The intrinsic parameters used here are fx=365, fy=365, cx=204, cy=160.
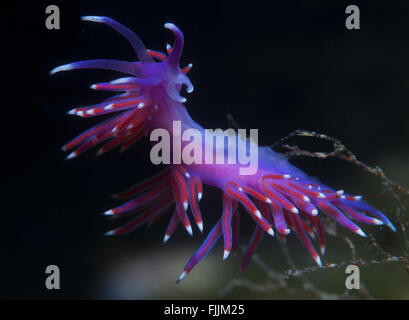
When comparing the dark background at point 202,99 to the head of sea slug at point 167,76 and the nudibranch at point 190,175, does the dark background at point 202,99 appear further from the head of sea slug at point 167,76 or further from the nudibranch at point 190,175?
the head of sea slug at point 167,76

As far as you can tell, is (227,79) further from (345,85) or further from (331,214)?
(331,214)

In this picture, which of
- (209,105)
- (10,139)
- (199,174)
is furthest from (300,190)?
(10,139)

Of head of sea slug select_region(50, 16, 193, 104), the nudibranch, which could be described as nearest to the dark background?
the nudibranch

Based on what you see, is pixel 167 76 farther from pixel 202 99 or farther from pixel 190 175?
pixel 202 99

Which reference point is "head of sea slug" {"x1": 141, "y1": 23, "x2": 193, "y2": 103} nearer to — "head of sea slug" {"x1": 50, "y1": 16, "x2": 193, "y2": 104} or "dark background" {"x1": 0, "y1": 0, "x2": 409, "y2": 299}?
"head of sea slug" {"x1": 50, "y1": 16, "x2": 193, "y2": 104}

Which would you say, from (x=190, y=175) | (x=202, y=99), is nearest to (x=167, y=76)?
(x=190, y=175)

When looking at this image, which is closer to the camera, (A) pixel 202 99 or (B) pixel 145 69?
(B) pixel 145 69
